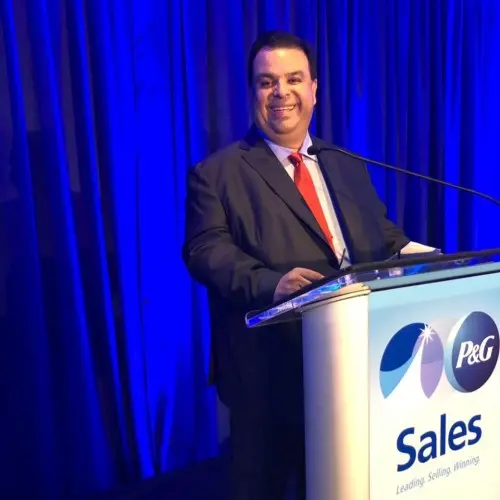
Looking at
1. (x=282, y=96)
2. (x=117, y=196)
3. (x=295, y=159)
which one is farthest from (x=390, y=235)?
(x=117, y=196)

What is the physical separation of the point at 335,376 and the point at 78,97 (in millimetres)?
1326

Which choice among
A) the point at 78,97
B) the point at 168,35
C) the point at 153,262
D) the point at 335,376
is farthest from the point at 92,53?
the point at 335,376

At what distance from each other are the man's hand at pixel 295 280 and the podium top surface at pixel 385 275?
0.34ft

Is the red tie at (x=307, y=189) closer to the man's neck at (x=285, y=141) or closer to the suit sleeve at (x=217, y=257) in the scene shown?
the man's neck at (x=285, y=141)

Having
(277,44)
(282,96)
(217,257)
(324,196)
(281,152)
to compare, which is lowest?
(217,257)

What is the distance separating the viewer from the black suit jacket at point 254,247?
1.41 m

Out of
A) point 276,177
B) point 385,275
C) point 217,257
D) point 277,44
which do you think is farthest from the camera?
point 277,44

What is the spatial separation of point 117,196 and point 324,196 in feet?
2.30

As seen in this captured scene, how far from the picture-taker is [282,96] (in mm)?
1546

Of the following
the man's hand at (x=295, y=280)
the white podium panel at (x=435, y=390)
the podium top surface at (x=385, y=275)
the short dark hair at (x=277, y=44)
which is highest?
the short dark hair at (x=277, y=44)

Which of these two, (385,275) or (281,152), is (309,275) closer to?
(385,275)

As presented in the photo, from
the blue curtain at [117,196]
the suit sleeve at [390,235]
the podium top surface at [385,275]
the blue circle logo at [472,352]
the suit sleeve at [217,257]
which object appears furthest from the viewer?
the blue curtain at [117,196]

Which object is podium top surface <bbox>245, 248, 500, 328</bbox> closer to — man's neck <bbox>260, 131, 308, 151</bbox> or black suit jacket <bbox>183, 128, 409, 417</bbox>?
black suit jacket <bbox>183, 128, 409, 417</bbox>

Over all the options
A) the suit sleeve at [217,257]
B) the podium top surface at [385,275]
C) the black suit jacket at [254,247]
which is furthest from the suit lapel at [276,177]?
the podium top surface at [385,275]
